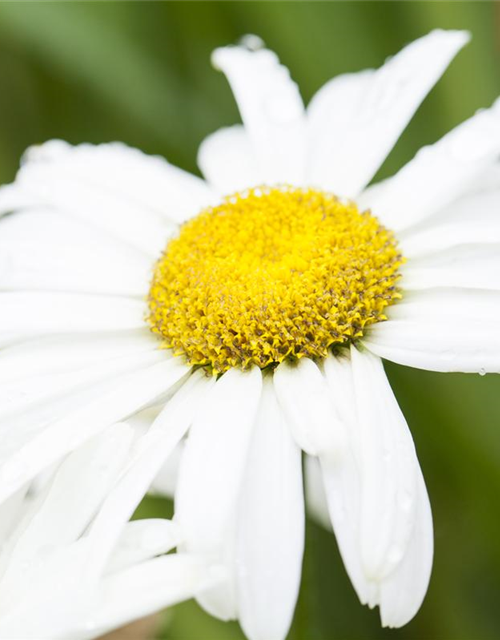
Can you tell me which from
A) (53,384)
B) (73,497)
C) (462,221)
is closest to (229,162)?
(462,221)

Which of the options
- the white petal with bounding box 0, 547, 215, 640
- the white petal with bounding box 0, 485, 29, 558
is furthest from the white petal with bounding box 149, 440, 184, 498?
the white petal with bounding box 0, 547, 215, 640

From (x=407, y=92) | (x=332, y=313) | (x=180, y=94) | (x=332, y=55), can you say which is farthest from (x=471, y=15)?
(x=332, y=313)

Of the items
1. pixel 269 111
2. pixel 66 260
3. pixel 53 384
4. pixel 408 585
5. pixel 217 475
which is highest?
pixel 269 111

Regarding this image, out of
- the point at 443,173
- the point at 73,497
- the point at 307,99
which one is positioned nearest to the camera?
the point at 73,497

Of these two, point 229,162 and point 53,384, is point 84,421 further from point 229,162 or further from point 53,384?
point 229,162

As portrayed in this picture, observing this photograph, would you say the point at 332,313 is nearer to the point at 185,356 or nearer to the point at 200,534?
the point at 185,356

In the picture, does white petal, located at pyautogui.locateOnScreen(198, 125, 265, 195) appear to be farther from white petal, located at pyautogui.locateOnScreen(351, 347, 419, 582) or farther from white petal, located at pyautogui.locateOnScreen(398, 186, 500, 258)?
white petal, located at pyautogui.locateOnScreen(351, 347, 419, 582)

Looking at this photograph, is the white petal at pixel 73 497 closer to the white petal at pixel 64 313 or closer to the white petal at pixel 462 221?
the white petal at pixel 64 313

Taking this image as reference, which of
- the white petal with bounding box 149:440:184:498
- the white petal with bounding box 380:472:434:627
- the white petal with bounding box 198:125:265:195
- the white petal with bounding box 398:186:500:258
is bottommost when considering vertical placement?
the white petal with bounding box 380:472:434:627
